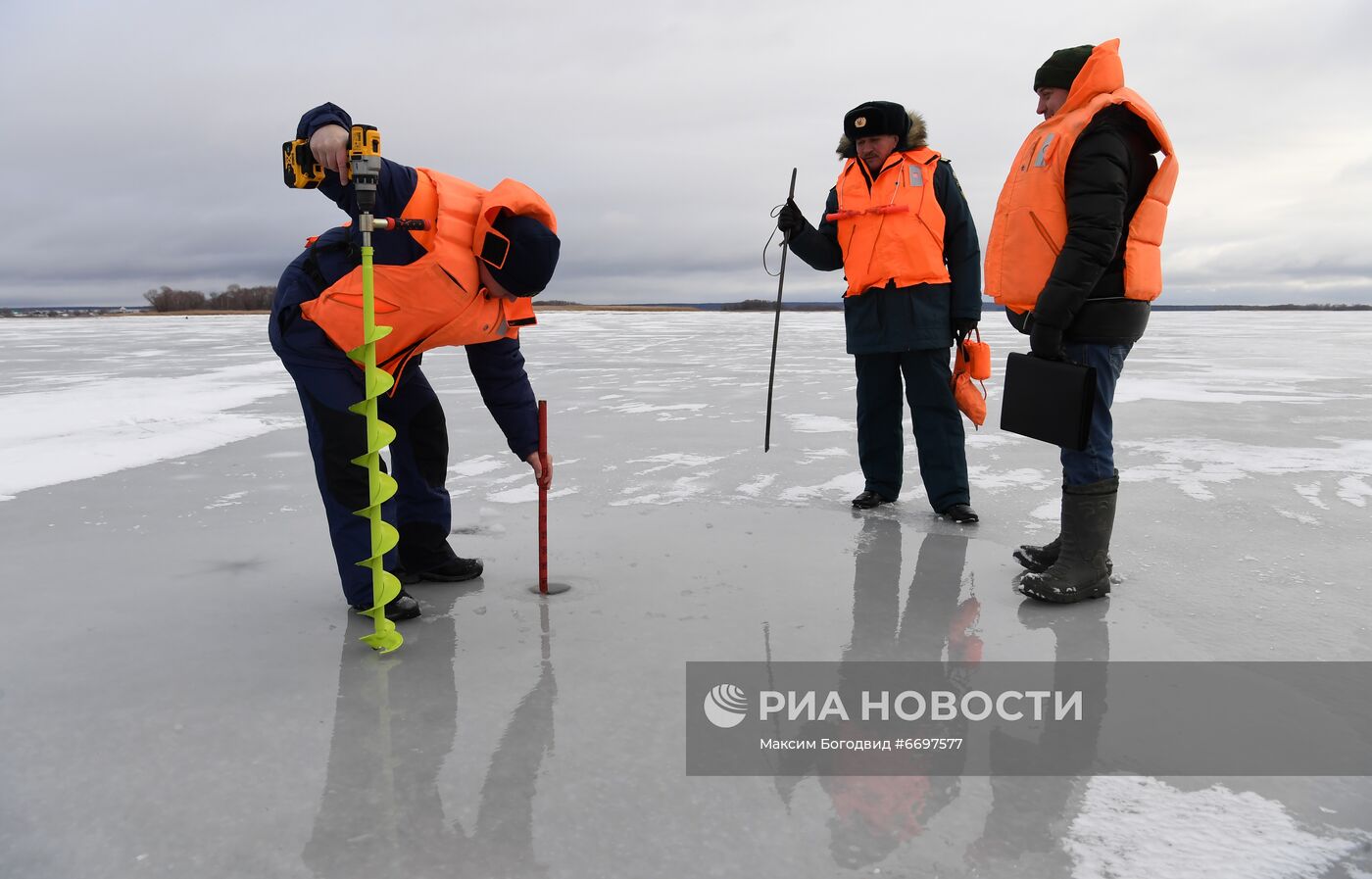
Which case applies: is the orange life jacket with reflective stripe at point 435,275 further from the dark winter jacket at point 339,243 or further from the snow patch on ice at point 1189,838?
the snow patch on ice at point 1189,838

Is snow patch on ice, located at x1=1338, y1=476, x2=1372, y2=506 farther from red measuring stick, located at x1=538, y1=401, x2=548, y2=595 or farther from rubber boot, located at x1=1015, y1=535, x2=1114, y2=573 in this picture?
red measuring stick, located at x1=538, y1=401, x2=548, y2=595

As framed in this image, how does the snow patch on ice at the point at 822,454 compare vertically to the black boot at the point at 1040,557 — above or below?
above

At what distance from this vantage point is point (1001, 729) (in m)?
1.80

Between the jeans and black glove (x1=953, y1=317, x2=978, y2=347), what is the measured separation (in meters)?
0.94

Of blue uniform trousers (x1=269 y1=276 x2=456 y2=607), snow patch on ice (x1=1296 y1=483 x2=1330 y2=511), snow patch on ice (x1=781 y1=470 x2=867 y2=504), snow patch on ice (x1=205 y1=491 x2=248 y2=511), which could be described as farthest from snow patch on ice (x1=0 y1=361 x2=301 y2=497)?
snow patch on ice (x1=1296 y1=483 x2=1330 y2=511)

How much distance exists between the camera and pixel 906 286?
356cm

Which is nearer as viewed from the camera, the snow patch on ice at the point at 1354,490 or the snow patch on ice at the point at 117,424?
the snow patch on ice at the point at 1354,490

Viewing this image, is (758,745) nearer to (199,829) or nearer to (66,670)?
(199,829)

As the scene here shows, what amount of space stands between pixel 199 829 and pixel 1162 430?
5.44m

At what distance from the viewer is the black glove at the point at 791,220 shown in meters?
3.87

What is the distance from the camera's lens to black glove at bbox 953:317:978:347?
360 cm

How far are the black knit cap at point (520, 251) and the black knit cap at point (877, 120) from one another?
1.82m

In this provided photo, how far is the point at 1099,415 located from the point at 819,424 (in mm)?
3197

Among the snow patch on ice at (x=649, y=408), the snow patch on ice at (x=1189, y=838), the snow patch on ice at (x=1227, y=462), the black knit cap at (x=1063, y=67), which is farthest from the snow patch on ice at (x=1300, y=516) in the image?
the snow patch on ice at (x=649, y=408)
